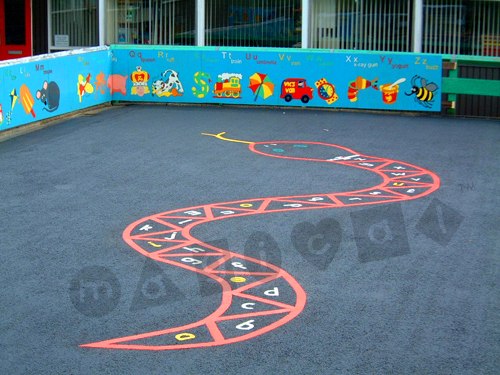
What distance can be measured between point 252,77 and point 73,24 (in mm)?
7738

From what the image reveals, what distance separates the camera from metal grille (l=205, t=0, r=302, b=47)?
2636 centimetres

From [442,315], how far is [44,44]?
21.2 m

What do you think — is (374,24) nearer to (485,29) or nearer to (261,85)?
(485,29)

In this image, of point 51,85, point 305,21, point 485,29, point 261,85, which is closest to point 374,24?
point 305,21

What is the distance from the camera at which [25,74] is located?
61.8 ft

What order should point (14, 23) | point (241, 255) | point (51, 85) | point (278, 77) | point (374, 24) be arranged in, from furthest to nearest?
point (14, 23) < point (374, 24) < point (278, 77) < point (51, 85) < point (241, 255)

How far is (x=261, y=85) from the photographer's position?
22.6m

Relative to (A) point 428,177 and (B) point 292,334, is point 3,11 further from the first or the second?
(B) point 292,334

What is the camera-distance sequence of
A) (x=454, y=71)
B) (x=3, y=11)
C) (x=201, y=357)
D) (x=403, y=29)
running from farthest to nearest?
1. (x=3, y=11)
2. (x=403, y=29)
3. (x=454, y=71)
4. (x=201, y=357)

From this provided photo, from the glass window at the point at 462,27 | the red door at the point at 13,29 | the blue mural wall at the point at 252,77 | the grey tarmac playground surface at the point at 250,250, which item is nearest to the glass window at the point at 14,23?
A: the red door at the point at 13,29

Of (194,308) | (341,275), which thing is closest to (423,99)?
(341,275)

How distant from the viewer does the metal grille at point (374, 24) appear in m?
25.7

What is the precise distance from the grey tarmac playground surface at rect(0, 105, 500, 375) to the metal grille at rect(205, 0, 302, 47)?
24.1ft

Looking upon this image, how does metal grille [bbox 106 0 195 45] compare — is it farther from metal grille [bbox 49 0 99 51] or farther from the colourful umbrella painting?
the colourful umbrella painting
